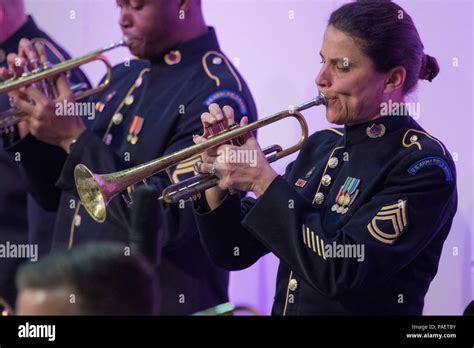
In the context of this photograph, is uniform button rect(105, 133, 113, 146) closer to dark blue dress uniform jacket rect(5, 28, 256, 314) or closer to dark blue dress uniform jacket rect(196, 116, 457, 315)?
dark blue dress uniform jacket rect(5, 28, 256, 314)

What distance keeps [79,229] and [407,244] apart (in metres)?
1.19

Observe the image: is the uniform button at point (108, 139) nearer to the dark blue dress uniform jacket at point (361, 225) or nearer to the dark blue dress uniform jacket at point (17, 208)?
the dark blue dress uniform jacket at point (17, 208)

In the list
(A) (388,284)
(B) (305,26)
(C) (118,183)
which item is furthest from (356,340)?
(B) (305,26)

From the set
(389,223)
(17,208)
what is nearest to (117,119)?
(17,208)

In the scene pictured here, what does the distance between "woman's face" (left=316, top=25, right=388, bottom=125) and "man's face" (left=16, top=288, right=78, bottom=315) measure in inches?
43.1

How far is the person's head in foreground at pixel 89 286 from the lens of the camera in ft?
Result: 7.53

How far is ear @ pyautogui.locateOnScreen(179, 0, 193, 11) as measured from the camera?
3.68 m

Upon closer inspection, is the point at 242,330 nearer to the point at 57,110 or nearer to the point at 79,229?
the point at 79,229

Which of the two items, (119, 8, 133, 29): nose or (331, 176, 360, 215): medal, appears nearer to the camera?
(331, 176, 360, 215): medal

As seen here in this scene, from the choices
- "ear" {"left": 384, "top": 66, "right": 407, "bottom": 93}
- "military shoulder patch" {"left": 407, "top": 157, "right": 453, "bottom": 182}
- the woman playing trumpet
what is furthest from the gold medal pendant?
"military shoulder patch" {"left": 407, "top": 157, "right": 453, "bottom": 182}

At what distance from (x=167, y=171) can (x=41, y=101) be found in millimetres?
493

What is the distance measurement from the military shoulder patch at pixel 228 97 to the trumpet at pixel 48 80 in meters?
0.38

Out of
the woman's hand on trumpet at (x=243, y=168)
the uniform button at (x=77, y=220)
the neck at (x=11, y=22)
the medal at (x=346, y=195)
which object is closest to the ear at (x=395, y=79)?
the medal at (x=346, y=195)

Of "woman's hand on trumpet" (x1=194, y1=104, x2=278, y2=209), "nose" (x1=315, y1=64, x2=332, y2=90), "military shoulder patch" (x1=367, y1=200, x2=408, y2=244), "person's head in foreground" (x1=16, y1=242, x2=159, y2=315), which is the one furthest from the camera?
"nose" (x1=315, y1=64, x2=332, y2=90)
